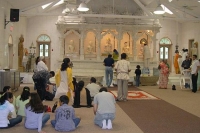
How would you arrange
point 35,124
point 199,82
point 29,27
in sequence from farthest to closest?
1. point 29,27
2. point 199,82
3. point 35,124

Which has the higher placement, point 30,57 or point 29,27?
point 29,27

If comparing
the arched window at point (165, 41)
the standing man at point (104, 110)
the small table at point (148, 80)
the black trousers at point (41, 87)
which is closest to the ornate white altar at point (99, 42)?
the arched window at point (165, 41)

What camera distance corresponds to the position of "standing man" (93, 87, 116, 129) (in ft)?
19.4

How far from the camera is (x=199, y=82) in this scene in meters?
12.9

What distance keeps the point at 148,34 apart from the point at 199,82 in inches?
270

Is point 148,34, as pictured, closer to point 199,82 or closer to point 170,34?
point 170,34

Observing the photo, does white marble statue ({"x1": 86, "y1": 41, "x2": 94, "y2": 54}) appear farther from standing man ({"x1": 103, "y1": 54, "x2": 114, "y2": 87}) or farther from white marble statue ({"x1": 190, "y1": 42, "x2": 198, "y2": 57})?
white marble statue ({"x1": 190, "y1": 42, "x2": 198, "y2": 57})

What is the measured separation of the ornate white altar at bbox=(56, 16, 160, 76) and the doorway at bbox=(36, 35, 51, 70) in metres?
1.21

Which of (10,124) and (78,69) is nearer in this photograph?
(10,124)

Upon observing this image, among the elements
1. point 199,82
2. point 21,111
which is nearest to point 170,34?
point 199,82

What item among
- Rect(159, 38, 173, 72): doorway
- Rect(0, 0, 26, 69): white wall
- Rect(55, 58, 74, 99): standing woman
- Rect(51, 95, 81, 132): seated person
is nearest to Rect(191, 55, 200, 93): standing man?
Rect(55, 58, 74, 99): standing woman

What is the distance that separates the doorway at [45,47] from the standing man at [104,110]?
47.3ft

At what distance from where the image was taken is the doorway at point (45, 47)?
20031 millimetres

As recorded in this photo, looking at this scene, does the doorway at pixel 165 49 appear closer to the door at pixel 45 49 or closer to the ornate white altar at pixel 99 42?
the ornate white altar at pixel 99 42
